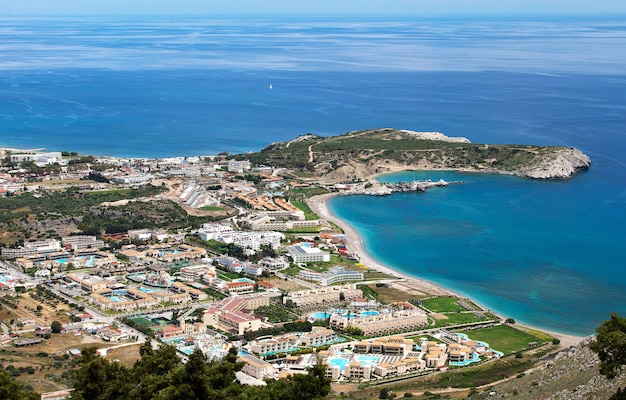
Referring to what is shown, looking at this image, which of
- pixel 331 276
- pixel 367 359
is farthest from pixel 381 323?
pixel 331 276

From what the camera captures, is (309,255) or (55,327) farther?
(309,255)

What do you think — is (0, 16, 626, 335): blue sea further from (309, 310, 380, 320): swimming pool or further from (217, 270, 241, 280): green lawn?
(217, 270, 241, 280): green lawn

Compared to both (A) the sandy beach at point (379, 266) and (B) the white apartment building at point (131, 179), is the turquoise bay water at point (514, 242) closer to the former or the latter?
(A) the sandy beach at point (379, 266)

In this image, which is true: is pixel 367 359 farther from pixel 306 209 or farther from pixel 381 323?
pixel 306 209

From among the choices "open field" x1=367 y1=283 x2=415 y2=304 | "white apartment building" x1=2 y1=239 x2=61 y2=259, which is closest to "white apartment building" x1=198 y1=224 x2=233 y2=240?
"white apartment building" x1=2 y1=239 x2=61 y2=259

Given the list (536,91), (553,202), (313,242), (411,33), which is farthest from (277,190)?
(411,33)

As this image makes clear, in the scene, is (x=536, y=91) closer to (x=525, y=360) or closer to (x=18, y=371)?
(x=525, y=360)
